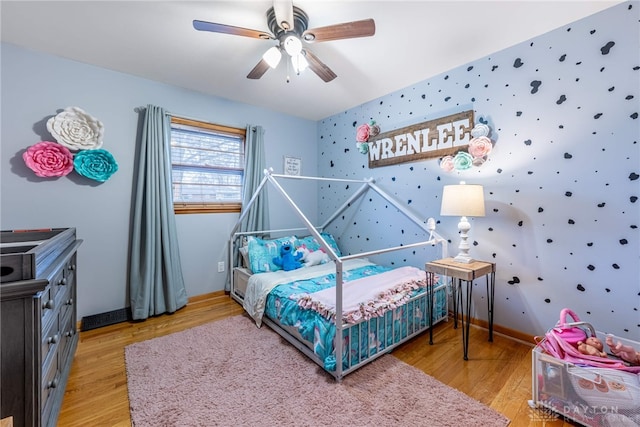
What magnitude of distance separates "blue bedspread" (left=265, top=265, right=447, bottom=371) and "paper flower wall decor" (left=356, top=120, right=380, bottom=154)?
166cm

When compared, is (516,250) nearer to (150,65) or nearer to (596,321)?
(596,321)

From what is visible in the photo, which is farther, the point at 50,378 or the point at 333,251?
the point at 333,251

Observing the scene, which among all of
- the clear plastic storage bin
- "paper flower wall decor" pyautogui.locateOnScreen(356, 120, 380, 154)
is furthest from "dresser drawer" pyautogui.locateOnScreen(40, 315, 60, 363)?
"paper flower wall decor" pyautogui.locateOnScreen(356, 120, 380, 154)

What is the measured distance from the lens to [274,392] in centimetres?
153

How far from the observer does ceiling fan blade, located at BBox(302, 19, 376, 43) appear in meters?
1.47

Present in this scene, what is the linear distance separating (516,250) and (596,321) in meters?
0.63

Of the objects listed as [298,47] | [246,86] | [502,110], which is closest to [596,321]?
[502,110]

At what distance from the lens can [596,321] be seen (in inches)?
69.9

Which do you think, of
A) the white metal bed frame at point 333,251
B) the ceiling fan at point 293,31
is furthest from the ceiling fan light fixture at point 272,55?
the white metal bed frame at point 333,251

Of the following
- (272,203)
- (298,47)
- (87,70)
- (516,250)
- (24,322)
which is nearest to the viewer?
(24,322)

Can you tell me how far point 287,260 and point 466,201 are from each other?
1.76m

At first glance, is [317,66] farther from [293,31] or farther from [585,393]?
[585,393]

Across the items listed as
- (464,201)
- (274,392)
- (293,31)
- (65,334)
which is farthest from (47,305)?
(464,201)

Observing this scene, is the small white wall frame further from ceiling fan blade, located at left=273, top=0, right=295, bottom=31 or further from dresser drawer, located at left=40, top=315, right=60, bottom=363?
dresser drawer, located at left=40, top=315, right=60, bottom=363
